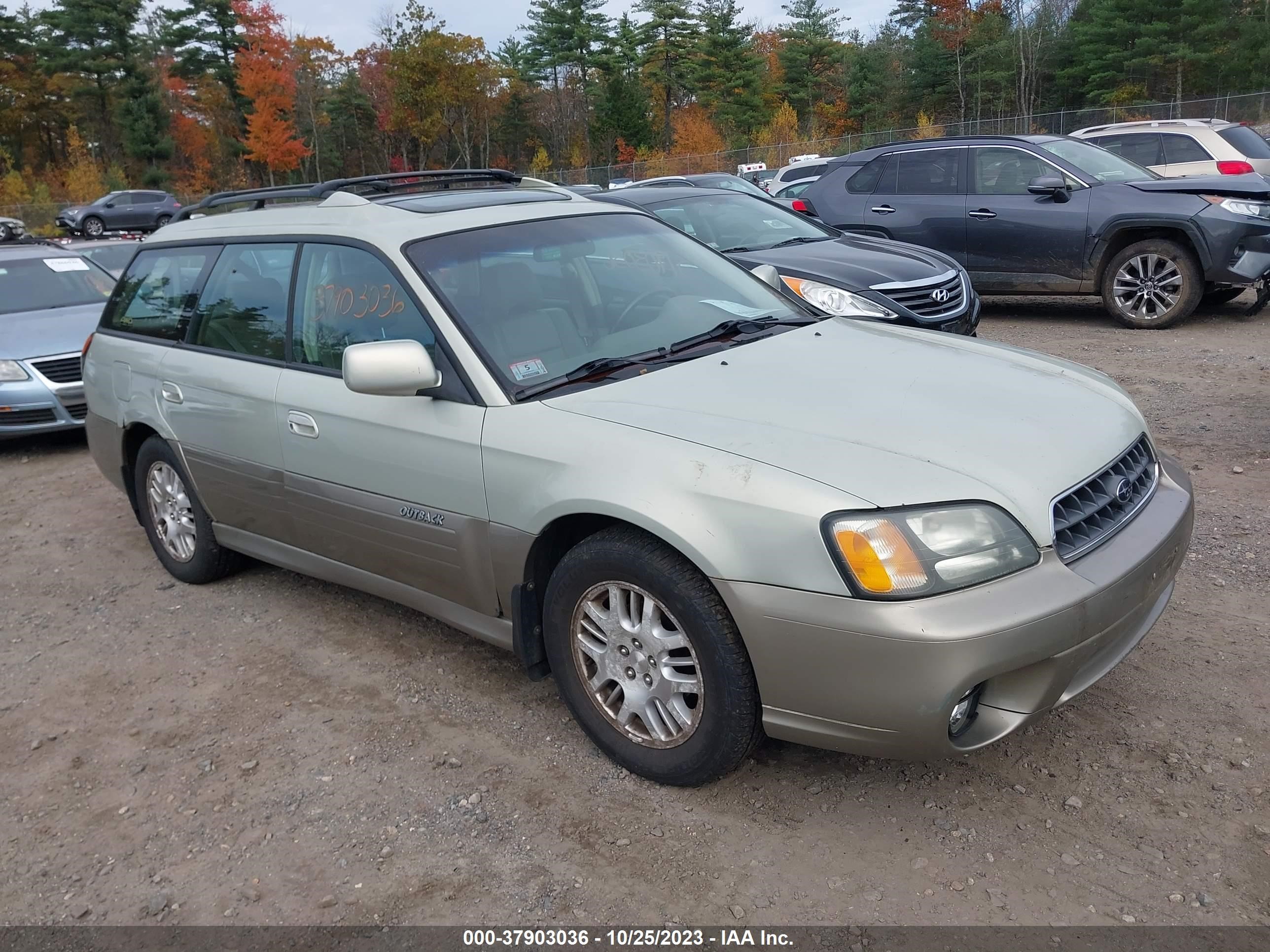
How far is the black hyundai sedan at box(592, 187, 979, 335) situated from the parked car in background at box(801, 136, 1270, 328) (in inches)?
77.1

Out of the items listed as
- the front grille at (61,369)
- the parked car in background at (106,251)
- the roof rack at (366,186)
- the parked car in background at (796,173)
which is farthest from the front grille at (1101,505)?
the parked car in background at (796,173)

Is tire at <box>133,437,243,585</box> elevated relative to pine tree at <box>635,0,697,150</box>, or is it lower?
lower

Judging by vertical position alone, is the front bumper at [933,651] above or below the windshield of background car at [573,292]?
below

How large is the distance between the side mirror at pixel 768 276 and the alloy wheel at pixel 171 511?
9.21 ft

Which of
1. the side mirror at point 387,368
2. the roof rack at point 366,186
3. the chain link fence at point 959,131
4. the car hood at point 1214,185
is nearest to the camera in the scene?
the side mirror at point 387,368

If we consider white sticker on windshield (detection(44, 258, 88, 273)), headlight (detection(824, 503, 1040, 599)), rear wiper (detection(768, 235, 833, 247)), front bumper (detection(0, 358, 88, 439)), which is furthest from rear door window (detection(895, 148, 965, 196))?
headlight (detection(824, 503, 1040, 599))

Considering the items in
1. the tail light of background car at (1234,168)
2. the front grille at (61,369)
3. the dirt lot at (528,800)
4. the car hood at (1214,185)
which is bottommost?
the dirt lot at (528,800)

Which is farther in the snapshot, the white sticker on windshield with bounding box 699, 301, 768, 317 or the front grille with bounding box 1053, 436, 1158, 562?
the white sticker on windshield with bounding box 699, 301, 768, 317

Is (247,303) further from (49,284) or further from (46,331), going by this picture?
(49,284)

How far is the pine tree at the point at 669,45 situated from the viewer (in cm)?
5678

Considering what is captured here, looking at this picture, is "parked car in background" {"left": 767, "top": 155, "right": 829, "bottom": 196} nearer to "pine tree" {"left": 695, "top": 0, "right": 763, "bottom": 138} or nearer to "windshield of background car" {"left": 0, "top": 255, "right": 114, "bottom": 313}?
"windshield of background car" {"left": 0, "top": 255, "right": 114, "bottom": 313}

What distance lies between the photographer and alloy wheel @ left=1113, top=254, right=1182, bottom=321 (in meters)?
9.00

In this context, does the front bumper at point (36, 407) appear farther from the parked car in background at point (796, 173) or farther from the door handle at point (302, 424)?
the parked car in background at point (796, 173)

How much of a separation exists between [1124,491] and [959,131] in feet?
127
